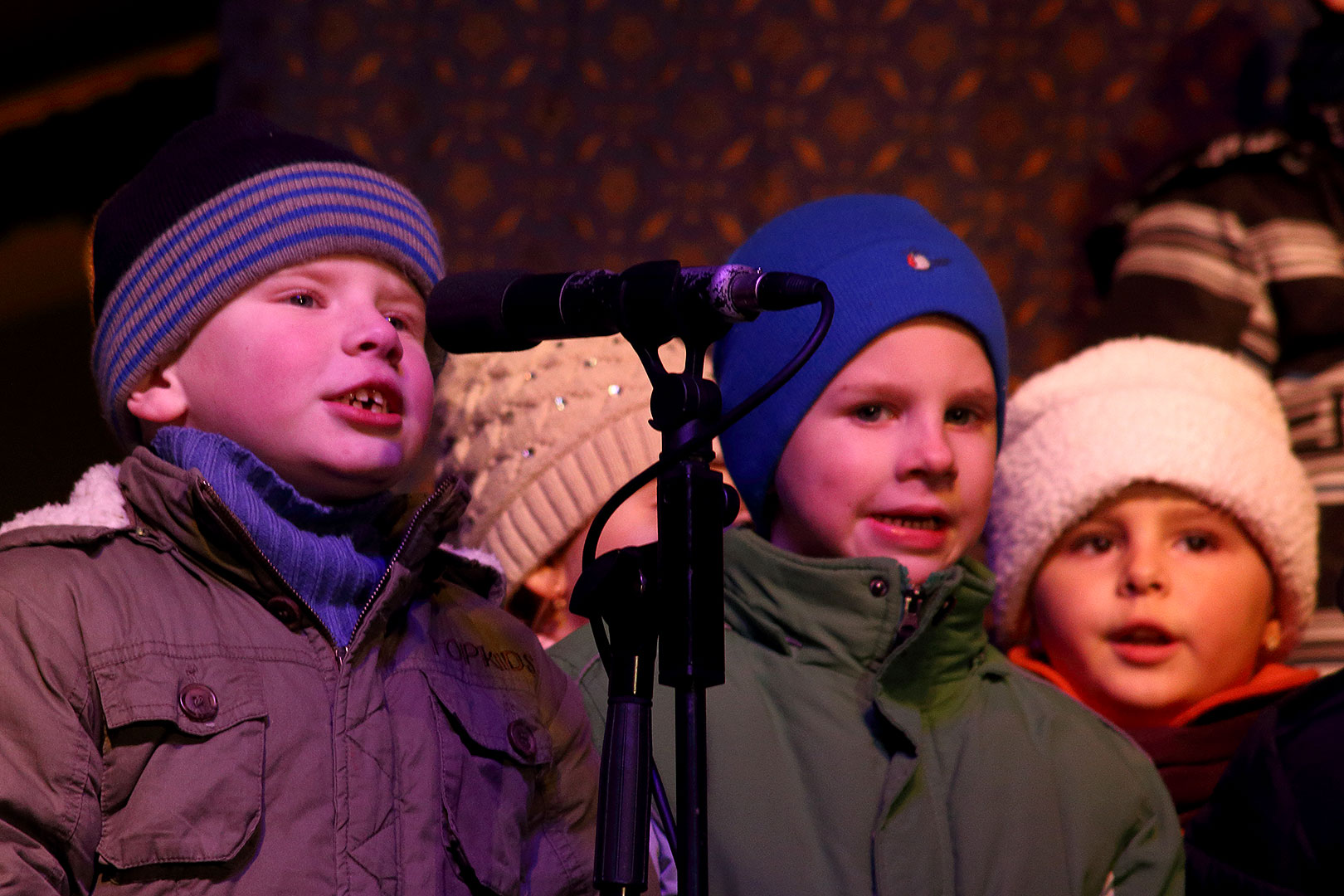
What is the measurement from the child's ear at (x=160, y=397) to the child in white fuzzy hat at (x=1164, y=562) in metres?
1.16

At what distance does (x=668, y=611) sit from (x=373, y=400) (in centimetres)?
47

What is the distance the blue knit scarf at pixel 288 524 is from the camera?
1.24 meters

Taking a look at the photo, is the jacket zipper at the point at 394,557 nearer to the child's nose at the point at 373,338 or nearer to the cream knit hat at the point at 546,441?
the child's nose at the point at 373,338

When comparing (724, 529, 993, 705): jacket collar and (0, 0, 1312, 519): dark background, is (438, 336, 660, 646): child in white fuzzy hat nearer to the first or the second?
(724, 529, 993, 705): jacket collar

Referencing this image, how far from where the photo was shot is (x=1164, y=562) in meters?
1.85

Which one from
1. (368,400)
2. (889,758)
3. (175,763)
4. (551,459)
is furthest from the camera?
(551,459)

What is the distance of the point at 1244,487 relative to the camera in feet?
6.19

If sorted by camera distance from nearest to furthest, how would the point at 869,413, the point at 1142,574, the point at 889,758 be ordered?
1. the point at 889,758
2. the point at 869,413
3. the point at 1142,574

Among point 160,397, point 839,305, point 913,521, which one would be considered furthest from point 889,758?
point 160,397

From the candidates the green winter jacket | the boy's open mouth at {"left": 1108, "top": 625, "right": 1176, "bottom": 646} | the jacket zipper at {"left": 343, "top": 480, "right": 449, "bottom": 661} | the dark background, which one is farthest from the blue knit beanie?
the dark background

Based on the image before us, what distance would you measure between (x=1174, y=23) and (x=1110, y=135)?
28 centimetres

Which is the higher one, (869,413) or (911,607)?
(869,413)

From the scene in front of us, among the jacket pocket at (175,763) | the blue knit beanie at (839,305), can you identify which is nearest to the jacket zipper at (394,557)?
the jacket pocket at (175,763)

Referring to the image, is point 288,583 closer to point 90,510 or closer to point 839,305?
point 90,510
